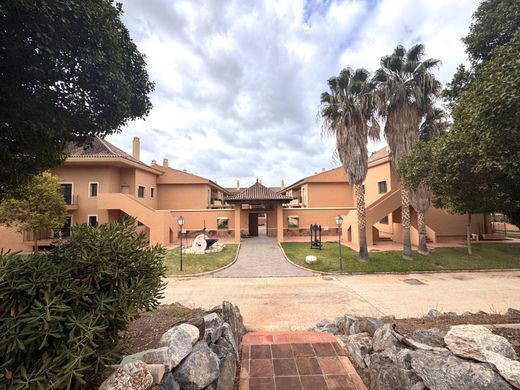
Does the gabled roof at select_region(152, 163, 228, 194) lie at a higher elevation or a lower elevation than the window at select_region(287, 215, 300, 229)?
higher

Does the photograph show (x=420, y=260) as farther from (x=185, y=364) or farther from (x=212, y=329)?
(x=185, y=364)

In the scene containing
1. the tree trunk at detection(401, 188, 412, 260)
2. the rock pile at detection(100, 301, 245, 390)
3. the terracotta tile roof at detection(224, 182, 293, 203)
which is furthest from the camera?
the terracotta tile roof at detection(224, 182, 293, 203)

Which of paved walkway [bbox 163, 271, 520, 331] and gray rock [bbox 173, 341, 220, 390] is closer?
gray rock [bbox 173, 341, 220, 390]

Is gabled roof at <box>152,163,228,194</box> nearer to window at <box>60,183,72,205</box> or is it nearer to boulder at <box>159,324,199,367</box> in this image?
window at <box>60,183,72,205</box>

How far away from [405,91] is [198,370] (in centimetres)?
1609

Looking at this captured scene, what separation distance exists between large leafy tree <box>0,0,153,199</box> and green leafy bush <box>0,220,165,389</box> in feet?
10.5

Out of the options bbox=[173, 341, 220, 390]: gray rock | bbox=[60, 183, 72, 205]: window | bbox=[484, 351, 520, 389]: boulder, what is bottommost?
bbox=[173, 341, 220, 390]: gray rock

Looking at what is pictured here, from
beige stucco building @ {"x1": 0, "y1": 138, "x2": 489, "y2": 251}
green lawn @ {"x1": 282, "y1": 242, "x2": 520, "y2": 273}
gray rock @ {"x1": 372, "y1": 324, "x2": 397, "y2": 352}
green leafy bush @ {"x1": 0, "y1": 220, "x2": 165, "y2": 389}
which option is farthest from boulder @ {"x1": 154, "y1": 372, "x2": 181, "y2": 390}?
beige stucco building @ {"x1": 0, "y1": 138, "x2": 489, "y2": 251}

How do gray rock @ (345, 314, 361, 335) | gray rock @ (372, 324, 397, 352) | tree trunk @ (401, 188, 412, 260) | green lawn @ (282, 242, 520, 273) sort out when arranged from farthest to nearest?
tree trunk @ (401, 188, 412, 260) → green lawn @ (282, 242, 520, 273) → gray rock @ (345, 314, 361, 335) → gray rock @ (372, 324, 397, 352)

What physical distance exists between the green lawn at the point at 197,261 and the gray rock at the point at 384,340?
10.7 meters

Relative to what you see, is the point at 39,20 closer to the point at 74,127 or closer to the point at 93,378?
the point at 74,127

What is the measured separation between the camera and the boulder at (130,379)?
2.51 meters

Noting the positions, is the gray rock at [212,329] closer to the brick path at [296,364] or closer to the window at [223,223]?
the brick path at [296,364]

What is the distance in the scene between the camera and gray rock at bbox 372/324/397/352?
4.16 meters
